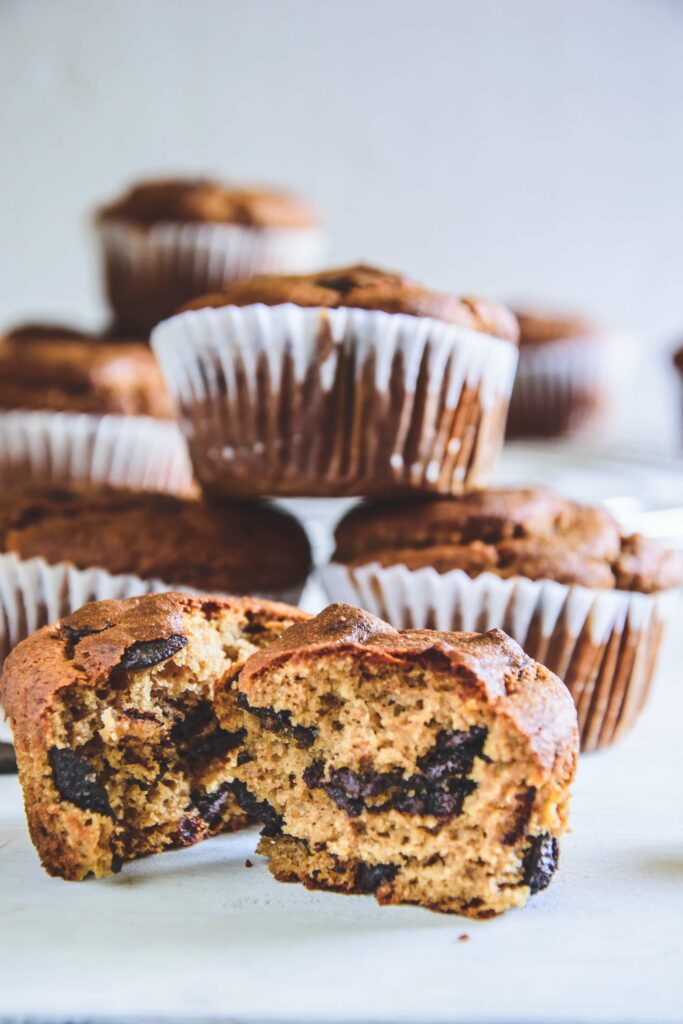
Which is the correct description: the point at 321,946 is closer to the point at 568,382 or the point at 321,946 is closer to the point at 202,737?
the point at 202,737

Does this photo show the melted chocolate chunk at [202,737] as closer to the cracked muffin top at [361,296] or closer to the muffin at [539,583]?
the muffin at [539,583]

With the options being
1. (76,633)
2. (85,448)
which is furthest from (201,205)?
(76,633)

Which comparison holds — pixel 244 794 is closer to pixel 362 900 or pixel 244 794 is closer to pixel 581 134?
pixel 362 900

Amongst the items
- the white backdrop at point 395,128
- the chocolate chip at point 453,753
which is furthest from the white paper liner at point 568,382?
the chocolate chip at point 453,753

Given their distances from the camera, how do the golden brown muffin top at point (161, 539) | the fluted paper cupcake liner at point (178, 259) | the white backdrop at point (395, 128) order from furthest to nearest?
the white backdrop at point (395, 128) < the fluted paper cupcake liner at point (178, 259) < the golden brown muffin top at point (161, 539)

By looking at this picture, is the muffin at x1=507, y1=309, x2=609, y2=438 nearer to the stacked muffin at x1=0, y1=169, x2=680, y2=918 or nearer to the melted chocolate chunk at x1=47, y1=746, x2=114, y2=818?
the stacked muffin at x1=0, y1=169, x2=680, y2=918
